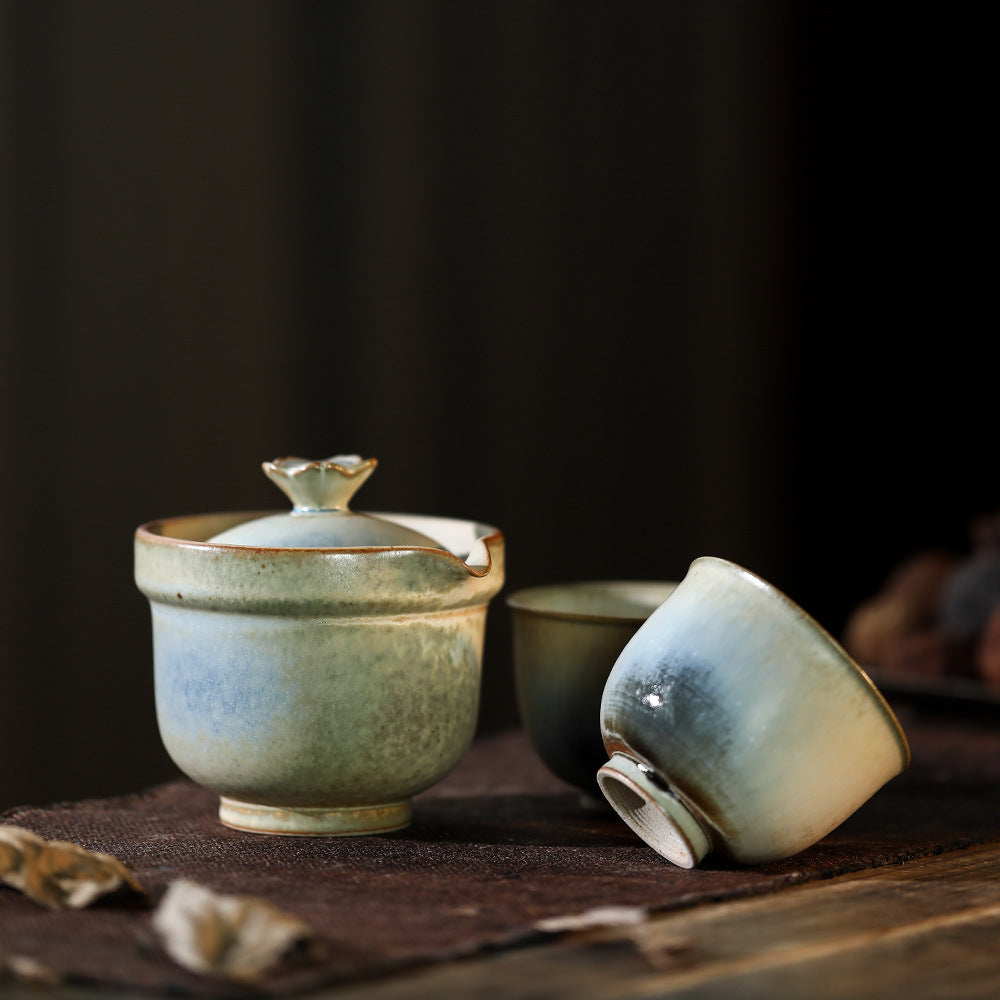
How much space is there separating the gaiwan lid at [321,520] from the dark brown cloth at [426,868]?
0.17 metres

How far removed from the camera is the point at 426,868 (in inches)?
30.4

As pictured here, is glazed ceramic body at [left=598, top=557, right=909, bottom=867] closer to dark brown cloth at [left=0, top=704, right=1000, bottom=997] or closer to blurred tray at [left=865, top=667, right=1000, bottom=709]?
dark brown cloth at [left=0, top=704, right=1000, bottom=997]

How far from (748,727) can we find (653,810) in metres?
0.09

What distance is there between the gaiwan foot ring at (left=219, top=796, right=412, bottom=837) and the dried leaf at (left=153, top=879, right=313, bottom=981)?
188 mm

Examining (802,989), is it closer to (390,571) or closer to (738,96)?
(390,571)

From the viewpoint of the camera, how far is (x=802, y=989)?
60cm

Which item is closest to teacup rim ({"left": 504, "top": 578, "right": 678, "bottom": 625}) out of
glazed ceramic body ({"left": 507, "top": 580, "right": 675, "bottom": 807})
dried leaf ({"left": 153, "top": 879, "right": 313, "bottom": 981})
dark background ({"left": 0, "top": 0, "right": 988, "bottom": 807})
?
glazed ceramic body ({"left": 507, "top": 580, "right": 675, "bottom": 807})

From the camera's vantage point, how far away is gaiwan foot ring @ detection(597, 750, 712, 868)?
0.75 m

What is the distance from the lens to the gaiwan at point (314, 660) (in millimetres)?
782

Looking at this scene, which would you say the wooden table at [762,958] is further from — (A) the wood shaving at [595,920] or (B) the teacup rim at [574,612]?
(B) the teacup rim at [574,612]

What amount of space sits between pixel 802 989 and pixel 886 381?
1.54 meters

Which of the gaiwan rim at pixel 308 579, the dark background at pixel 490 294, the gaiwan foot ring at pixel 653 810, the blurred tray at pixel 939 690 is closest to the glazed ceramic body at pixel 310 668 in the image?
the gaiwan rim at pixel 308 579

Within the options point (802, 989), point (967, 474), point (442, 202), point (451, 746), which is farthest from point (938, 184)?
point (802, 989)

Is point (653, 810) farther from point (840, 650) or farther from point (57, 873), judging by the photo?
point (57, 873)
